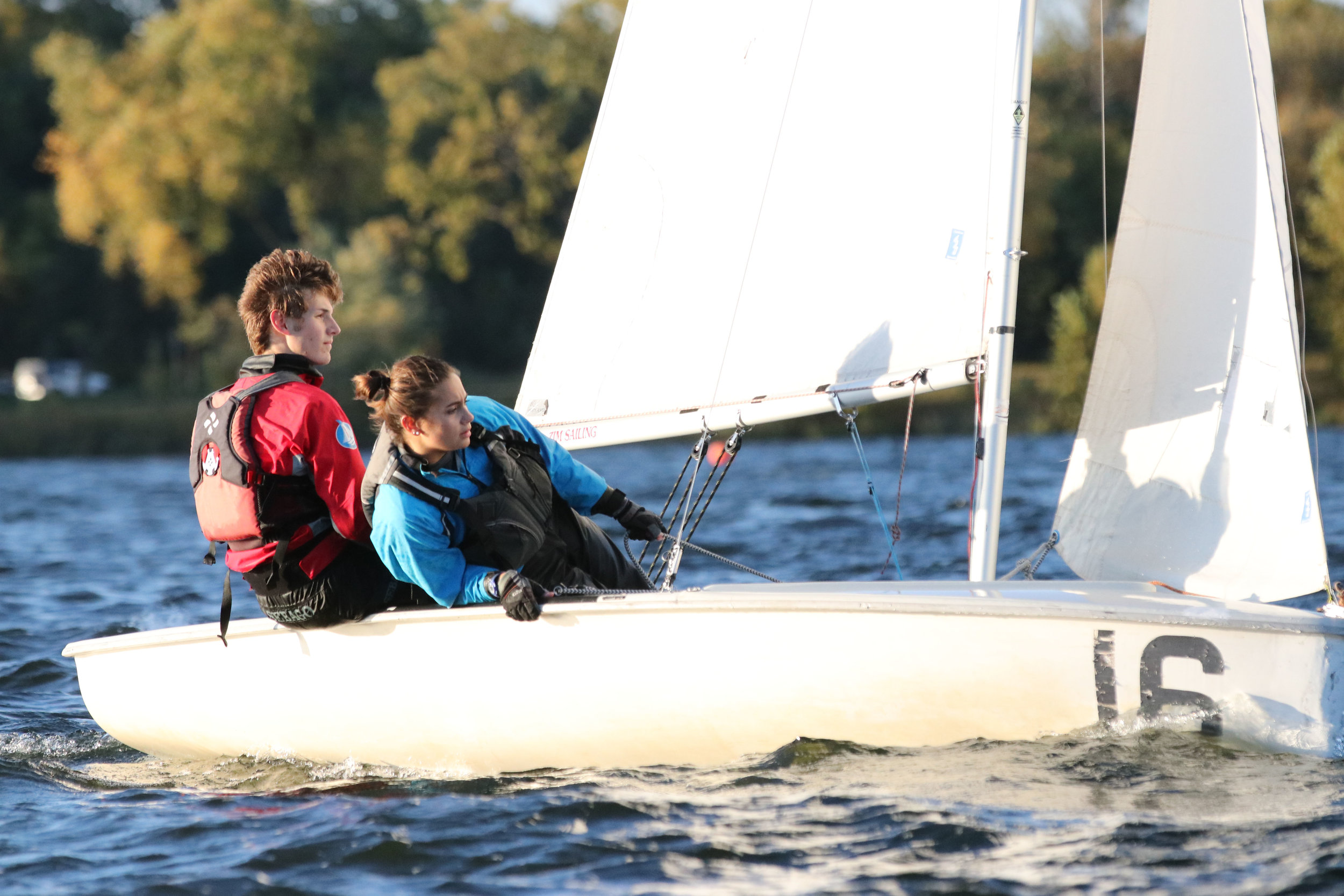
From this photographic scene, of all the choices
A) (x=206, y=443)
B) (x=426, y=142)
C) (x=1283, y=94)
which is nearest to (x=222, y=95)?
(x=426, y=142)

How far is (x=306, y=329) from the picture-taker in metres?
3.45

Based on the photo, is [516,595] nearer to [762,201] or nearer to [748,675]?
[748,675]

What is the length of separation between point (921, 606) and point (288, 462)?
150cm

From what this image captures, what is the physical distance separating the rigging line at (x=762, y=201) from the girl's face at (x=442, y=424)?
3.04 feet

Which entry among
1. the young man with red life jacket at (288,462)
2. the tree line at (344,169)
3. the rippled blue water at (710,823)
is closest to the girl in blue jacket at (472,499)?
the young man with red life jacket at (288,462)

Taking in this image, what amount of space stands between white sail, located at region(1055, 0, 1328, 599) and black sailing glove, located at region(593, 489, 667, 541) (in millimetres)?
1188

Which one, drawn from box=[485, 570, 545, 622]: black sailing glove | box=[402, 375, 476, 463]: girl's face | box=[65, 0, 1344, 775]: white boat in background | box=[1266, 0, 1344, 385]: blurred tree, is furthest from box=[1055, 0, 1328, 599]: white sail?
box=[1266, 0, 1344, 385]: blurred tree

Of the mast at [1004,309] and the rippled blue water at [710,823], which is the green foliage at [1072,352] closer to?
the mast at [1004,309]

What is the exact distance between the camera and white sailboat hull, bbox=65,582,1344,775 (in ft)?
10.3

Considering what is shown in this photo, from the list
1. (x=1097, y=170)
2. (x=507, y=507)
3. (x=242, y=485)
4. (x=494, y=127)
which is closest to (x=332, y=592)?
(x=242, y=485)

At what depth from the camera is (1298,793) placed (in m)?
3.07

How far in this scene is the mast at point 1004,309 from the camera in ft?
11.9

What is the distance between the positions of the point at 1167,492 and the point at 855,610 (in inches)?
41.5

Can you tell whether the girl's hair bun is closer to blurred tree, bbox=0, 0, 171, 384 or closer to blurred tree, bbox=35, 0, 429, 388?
blurred tree, bbox=35, 0, 429, 388
